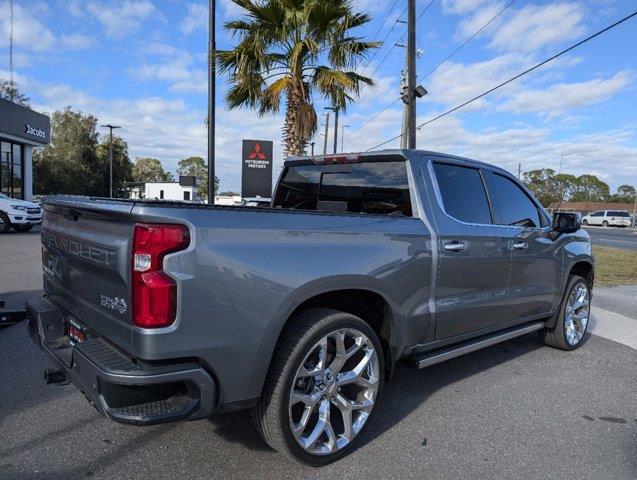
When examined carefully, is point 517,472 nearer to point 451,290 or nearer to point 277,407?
point 451,290

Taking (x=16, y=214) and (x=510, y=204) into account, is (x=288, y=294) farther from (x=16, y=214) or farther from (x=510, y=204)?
(x=16, y=214)

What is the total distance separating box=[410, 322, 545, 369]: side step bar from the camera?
11.3ft

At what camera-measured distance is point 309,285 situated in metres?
2.67

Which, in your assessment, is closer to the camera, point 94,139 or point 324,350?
point 324,350

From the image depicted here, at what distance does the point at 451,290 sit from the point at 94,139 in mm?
55732

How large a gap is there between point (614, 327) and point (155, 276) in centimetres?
623

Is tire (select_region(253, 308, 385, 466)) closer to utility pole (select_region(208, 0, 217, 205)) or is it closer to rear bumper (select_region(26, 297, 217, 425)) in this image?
rear bumper (select_region(26, 297, 217, 425))

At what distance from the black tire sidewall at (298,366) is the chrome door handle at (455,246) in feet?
2.95

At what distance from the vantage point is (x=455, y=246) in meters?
3.59

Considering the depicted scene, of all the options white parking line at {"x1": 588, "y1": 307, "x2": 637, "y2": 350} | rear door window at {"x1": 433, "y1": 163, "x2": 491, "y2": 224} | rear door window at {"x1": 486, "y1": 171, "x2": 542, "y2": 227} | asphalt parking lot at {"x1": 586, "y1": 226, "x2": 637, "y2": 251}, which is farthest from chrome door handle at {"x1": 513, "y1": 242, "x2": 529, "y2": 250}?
asphalt parking lot at {"x1": 586, "y1": 226, "x2": 637, "y2": 251}

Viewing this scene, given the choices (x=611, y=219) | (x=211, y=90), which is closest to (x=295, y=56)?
(x=211, y=90)

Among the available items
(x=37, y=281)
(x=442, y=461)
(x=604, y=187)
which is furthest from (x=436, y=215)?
(x=604, y=187)

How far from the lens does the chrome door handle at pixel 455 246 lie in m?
3.53

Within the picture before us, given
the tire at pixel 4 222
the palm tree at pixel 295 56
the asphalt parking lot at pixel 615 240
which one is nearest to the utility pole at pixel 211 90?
the palm tree at pixel 295 56
